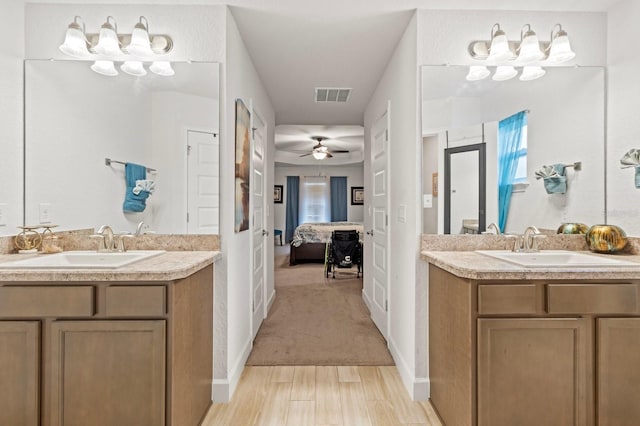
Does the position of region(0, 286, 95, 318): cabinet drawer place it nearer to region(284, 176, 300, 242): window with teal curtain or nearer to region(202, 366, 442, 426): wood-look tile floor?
region(202, 366, 442, 426): wood-look tile floor

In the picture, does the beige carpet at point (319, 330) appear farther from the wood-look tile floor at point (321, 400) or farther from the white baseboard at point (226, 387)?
the white baseboard at point (226, 387)

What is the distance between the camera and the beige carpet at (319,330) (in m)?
2.74

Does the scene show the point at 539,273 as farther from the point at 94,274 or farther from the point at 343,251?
the point at 343,251

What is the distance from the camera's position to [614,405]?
5.18ft

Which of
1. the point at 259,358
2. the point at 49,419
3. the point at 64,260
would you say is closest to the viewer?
the point at 49,419

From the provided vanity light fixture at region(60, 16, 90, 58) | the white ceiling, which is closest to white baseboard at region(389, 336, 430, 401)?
the white ceiling

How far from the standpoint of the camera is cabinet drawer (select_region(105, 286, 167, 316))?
151cm

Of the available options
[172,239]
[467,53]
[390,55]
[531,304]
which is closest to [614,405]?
[531,304]

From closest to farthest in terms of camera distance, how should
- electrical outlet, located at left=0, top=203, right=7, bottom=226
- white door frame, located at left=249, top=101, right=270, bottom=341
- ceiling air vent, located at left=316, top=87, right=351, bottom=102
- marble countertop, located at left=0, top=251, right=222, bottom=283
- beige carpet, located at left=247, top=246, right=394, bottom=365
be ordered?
marble countertop, located at left=0, top=251, right=222, bottom=283, electrical outlet, located at left=0, top=203, right=7, bottom=226, beige carpet, located at left=247, top=246, right=394, bottom=365, white door frame, located at left=249, top=101, right=270, bottom=341, ceiling air vent, located at left=316, top=87, right=351, bottom=102

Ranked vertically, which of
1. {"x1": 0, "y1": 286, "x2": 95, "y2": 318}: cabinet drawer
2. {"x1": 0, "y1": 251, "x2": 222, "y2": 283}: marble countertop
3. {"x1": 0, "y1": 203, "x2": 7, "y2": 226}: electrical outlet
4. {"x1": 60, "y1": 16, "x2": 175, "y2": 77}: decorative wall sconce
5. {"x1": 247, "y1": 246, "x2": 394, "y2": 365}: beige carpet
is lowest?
{"x1": 247, "y1": 246, "x2": 394, "y2": 365}: beige carpet

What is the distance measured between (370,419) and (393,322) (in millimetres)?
919

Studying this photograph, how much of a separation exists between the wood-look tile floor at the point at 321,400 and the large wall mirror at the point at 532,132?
3.63ft

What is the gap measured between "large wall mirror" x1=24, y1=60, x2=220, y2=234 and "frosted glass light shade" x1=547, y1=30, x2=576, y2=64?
2097mm

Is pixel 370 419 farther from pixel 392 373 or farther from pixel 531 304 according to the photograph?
pixel 531 304
